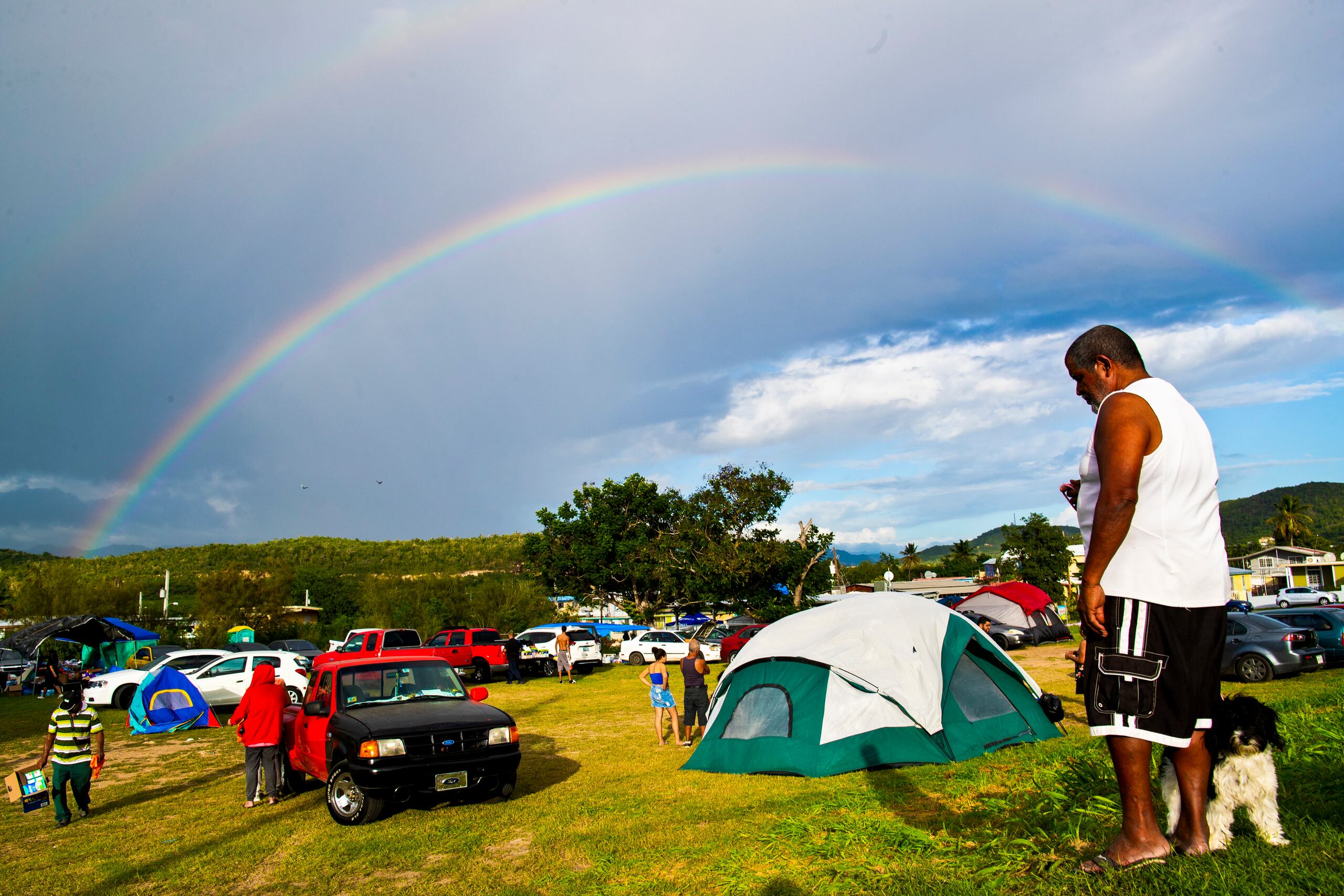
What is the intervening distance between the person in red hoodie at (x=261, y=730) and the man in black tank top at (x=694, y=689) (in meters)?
5.95

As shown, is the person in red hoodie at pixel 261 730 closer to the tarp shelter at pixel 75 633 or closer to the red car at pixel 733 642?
the red car at pixel 733 642

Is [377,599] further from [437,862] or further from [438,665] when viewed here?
[437,862]

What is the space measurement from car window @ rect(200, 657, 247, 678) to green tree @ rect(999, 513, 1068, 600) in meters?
42.0

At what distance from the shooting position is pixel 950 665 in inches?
418

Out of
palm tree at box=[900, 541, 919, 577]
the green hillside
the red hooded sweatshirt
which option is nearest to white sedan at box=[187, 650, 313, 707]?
the red hooded sweatshirt

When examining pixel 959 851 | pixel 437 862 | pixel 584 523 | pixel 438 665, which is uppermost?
pixel 584 523

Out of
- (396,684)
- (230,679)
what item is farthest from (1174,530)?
(230,679)

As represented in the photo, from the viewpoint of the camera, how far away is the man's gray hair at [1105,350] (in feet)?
11.7

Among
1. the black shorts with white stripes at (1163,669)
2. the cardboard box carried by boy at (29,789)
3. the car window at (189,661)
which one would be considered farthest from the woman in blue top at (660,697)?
the car window at (189,661)

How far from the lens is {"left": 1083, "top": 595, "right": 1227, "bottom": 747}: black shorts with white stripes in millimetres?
3109

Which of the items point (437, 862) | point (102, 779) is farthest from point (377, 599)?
point (437, 862)

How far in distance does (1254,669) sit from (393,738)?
1763cm

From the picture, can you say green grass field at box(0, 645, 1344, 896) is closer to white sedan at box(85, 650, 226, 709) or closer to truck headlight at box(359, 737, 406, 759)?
truck headlight at box(359, 737, 406, 759)

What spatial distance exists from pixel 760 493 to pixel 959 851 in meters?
33.3
